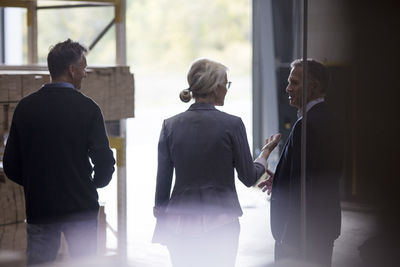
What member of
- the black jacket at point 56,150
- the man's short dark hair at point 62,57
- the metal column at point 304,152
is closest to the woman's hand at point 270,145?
the metal column at point 304,152

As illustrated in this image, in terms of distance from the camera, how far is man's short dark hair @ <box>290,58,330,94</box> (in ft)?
6.47

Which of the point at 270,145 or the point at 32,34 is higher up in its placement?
the point at 32,34

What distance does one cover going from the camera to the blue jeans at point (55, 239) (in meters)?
2.33

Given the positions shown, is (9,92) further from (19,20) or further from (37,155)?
(19,20)

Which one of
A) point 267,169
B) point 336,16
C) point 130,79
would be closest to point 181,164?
Result: point 267,169

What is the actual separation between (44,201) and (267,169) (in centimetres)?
70

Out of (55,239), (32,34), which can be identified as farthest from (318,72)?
(32,34)

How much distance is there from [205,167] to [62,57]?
56 cm

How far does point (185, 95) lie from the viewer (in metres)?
2.07

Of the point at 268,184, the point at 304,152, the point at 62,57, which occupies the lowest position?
the point at 268,184

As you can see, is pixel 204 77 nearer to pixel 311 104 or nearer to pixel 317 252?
pixel 311 104

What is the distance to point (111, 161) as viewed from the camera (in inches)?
89.8

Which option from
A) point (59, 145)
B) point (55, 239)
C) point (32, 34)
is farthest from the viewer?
point (32, 34)

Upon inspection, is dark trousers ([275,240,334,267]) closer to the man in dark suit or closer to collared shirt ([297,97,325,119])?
the man in dark suit
